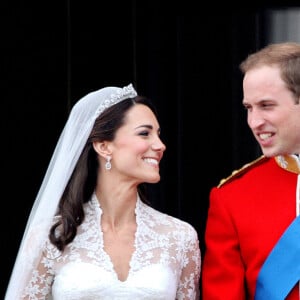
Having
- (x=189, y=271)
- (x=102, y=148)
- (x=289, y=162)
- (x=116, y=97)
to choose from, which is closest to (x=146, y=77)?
(x=116, y=97)

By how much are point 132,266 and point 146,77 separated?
145 centimetres

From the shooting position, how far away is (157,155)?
462 cm

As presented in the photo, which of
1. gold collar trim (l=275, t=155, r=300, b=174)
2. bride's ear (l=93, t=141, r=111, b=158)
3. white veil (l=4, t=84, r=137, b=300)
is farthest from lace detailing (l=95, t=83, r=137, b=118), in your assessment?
gold collar trim (l=275, t=155, r=300, b=174)

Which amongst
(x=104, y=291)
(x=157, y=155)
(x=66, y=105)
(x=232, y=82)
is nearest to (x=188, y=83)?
(x=232, y=82)

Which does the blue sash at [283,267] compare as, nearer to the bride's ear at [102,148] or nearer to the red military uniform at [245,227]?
the red military uniform at [245,227]

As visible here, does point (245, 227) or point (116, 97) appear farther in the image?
point (116, 97)

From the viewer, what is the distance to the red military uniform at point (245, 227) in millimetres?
4293

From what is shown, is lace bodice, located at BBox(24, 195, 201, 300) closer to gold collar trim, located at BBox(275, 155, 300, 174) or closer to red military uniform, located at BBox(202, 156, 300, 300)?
red military uniform, located at BBox(202, 156, 300, 300)

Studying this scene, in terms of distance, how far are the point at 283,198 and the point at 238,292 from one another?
1.22 feet

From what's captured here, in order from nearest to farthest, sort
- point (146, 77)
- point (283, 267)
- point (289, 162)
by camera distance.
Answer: point (283, 267) < point (289, 162) < point (146, 77)

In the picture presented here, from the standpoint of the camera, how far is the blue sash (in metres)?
4.20

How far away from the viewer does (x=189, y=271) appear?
182 inches

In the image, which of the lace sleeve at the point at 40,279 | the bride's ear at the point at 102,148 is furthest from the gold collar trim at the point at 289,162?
the lace sleeve at the point at 40,279

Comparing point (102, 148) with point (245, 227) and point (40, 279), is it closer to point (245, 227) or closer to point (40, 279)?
point (40, 279)
